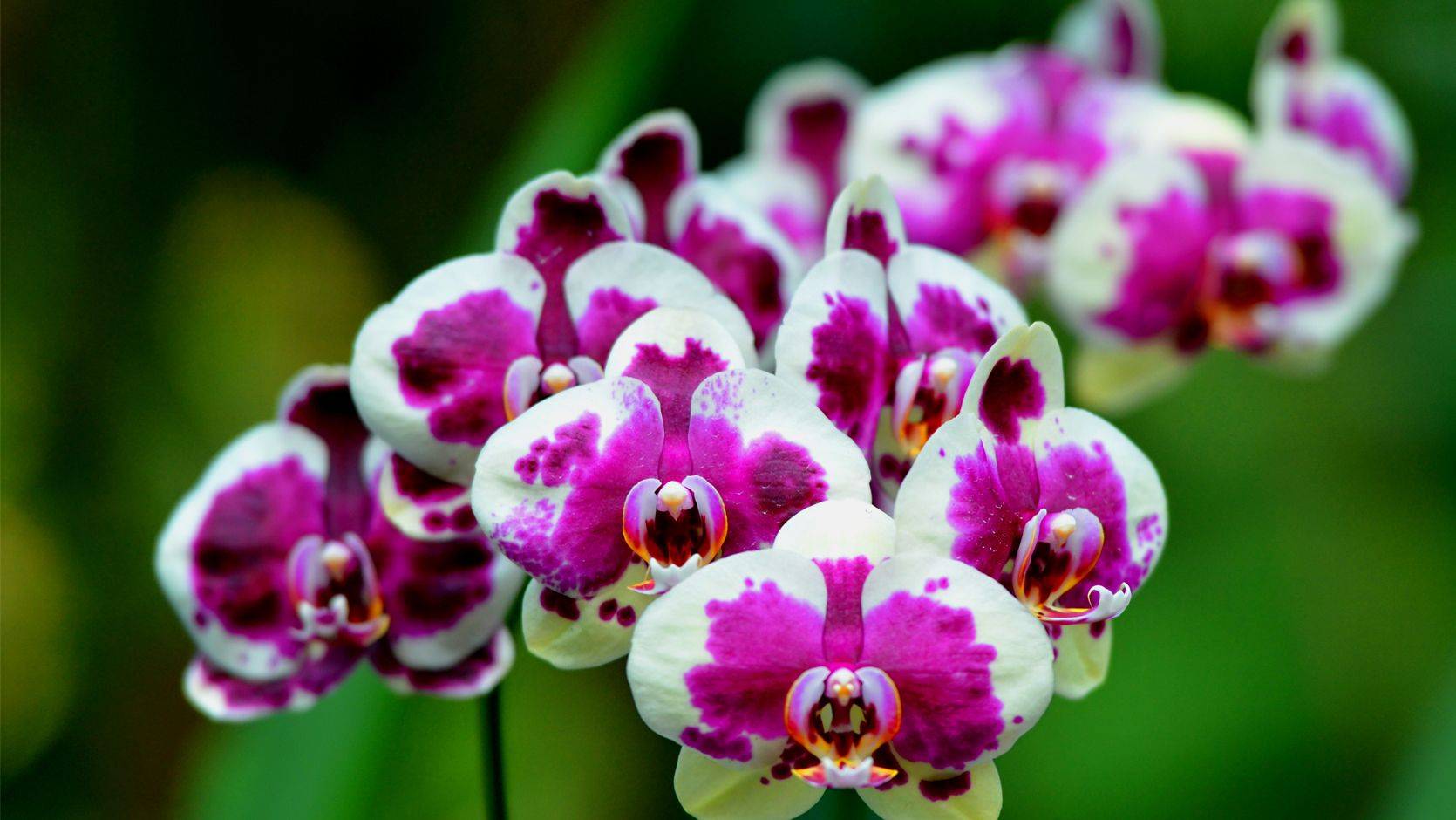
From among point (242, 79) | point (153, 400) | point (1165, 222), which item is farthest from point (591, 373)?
point (242, 79)

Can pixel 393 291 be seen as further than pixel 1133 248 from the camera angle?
Yes

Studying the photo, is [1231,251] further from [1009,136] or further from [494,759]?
[494,759]

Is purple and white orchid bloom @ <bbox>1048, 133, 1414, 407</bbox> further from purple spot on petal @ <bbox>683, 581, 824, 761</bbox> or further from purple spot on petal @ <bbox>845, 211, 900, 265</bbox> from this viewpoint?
purple spot on petal @ <bbox>683, 581, 824, 761</bbox>

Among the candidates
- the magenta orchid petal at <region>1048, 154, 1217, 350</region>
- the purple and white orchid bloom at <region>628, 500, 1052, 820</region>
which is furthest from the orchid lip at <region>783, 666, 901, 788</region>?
the magenta orchid petal at <region>1048, 154, 1217, 350</region>

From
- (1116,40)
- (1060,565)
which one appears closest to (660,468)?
(1060,565)

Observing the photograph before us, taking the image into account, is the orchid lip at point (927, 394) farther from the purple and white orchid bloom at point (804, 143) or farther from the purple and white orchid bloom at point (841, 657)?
the purple and white orchid bloom at point (804, 143)

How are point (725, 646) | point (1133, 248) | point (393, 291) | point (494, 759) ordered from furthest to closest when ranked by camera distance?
point (393, 291), point (1133, 248), point (494, 759), point (725, 646)
